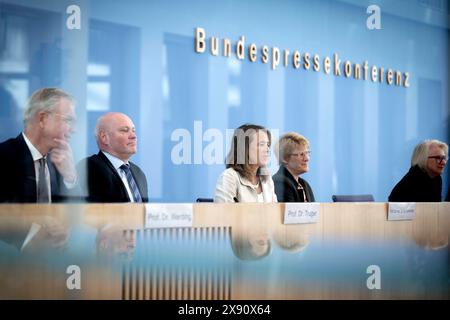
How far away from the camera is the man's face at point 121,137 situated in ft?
8.32

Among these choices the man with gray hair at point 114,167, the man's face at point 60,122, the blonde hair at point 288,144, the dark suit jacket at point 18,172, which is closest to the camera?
the dark suit jacket at point 18,172

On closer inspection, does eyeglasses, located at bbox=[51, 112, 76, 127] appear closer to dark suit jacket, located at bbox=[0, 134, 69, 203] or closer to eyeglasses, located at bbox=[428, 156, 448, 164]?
dark suit jacket, located at bbox=[0, 134, 69, 203]

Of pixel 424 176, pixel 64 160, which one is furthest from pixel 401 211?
pixel 64 160

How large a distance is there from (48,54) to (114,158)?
44cm

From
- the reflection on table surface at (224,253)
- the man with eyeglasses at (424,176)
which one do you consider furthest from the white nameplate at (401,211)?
the man with eyeglasses at (424,176)

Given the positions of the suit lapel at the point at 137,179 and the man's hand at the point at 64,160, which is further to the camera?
the suit lapel at the point at 137,179

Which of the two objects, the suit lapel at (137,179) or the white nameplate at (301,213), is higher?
the suit lapel at (137,179)

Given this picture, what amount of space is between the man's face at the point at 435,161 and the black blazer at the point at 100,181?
1.50 metres

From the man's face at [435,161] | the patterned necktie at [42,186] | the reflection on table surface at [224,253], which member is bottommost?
the reflection on table surface at [224,253]

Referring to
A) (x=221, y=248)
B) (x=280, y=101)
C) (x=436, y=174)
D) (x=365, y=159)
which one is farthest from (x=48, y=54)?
(x=436, y=174)

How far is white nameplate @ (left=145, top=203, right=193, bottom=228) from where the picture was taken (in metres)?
2.15

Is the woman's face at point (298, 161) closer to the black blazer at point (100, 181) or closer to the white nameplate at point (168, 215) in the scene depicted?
the black blazer at point (100, 181)

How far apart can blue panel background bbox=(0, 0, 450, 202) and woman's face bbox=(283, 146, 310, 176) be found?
42mm

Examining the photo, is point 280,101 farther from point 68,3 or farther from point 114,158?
point 68,3
